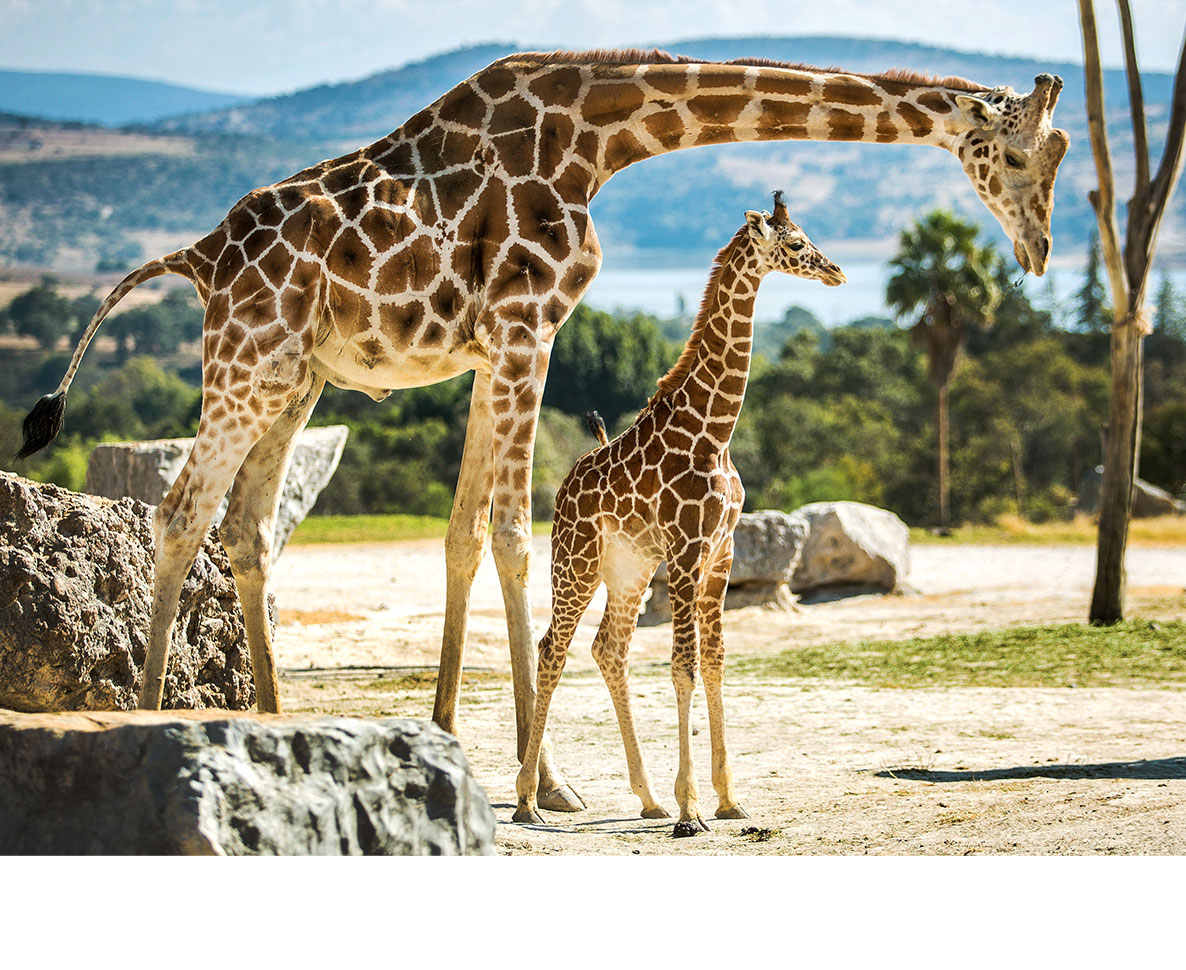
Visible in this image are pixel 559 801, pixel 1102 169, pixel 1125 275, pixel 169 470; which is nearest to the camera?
pixel 559 801

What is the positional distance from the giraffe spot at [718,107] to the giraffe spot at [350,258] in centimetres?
158

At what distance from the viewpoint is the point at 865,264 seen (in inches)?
1634

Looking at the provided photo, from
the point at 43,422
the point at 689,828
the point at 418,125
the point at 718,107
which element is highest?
the point at 718,107

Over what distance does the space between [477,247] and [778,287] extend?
16.8m

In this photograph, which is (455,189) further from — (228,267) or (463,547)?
(463,547)

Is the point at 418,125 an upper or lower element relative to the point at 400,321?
upper

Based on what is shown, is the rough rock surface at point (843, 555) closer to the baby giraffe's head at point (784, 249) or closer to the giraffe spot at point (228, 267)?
the baby giraffe's head at point (784, 249)

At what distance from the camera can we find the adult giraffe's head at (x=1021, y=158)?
528 centimetres

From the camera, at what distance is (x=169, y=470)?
10.5m

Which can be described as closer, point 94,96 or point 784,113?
point 784,113

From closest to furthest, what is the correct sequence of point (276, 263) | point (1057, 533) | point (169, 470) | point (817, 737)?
point (276, 263)
point (817, 737)
point (169, 470)
point (1057, 533)

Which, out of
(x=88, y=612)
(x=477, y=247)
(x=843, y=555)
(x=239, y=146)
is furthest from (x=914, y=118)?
(x=239, y=146)

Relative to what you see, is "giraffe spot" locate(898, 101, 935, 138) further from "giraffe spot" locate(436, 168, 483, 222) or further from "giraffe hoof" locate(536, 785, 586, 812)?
"giraffe hoof" locate(536, 785, 586, 812)

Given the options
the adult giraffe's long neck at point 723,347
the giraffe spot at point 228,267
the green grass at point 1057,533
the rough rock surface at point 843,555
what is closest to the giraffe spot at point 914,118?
the adult giraffe's long neck at point 723,347
